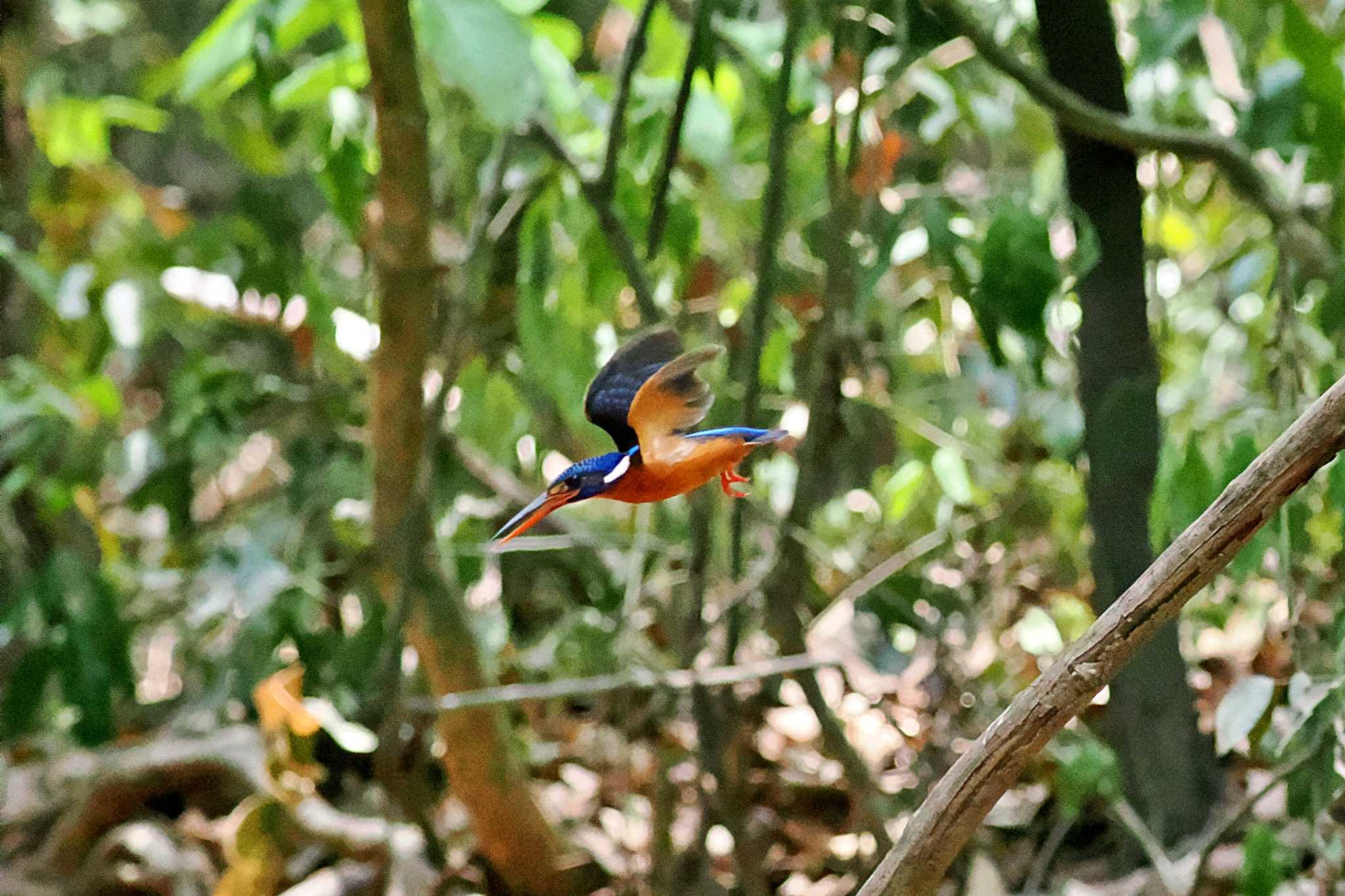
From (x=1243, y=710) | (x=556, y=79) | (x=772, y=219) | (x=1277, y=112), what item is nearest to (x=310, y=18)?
(x=556, y=79)

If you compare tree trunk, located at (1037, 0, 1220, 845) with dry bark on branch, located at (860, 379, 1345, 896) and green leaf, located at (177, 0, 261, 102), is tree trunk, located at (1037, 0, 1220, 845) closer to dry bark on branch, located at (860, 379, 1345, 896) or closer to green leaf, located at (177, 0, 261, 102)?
dry bark on branch, located at (860, 379, 1345, 896)

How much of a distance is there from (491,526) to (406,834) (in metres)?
0.33

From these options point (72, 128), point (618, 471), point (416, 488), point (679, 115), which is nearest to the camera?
point (618, 471)

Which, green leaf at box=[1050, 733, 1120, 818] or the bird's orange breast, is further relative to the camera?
green leaf at box=[1050, 733, 1120, 818]

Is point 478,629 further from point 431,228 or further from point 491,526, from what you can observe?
point 431,228

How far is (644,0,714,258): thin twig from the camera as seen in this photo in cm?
64

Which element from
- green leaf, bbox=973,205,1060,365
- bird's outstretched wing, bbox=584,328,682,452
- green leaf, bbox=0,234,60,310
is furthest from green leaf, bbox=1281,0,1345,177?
green leaf, bbox=0,234,60,310

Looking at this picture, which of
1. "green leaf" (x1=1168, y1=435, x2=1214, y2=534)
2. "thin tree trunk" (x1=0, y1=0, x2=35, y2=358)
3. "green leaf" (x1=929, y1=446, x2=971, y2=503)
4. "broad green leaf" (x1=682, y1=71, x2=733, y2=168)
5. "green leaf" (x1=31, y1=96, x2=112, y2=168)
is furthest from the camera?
"thin tree trunk" (x1=0, y1=0, x2=35, y2=358)

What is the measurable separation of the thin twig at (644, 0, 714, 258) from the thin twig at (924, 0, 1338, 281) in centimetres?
14

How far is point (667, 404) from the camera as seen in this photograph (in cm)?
30

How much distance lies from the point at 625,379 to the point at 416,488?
606 millimetres

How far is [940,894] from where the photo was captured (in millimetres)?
837

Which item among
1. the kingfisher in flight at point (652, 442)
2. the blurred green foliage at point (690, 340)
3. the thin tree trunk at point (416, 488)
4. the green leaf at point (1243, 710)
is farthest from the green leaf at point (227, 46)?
the green leaf at point (1243, 710)

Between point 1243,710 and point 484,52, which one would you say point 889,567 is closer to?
point 1243,710
